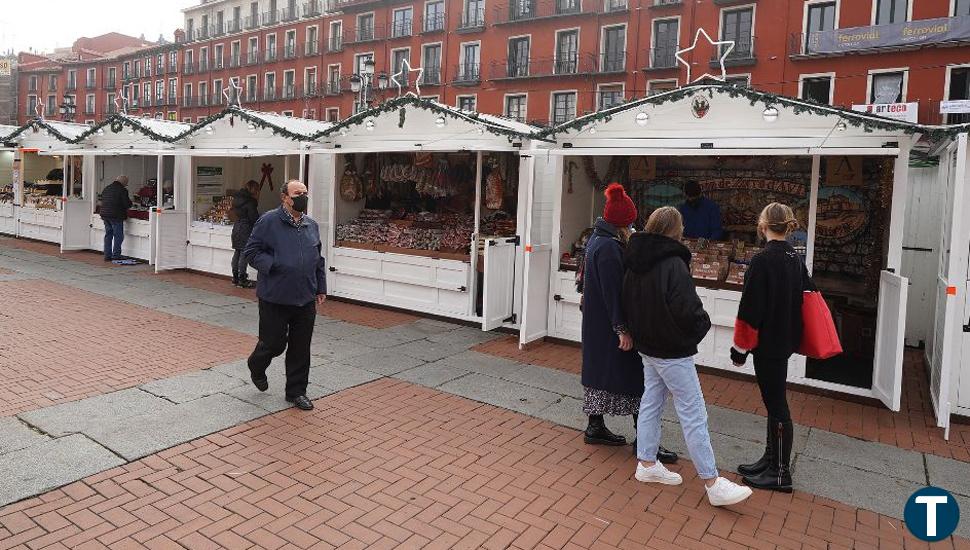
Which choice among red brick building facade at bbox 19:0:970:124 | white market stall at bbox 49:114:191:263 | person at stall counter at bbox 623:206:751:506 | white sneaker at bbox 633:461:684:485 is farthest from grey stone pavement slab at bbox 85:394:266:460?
red brick building facade at bbox 19:0:970:124

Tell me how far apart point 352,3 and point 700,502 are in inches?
2032

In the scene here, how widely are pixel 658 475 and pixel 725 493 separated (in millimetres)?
461

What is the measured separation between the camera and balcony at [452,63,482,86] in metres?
41.5

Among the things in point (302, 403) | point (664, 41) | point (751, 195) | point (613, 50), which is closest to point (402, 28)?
point (613, 50)

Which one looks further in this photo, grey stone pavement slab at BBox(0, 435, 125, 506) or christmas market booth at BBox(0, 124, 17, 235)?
christmas market booth at BBox(0, 124, 17, 235)

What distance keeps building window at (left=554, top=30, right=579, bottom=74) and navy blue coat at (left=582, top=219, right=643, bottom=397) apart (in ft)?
115

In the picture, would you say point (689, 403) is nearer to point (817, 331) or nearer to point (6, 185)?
point (817, 331)

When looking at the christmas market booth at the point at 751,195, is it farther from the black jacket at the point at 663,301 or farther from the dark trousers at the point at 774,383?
the black jacket at the point at 663,301

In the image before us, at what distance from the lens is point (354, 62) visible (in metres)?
50.1

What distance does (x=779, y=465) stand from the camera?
Answer: 4363 mm

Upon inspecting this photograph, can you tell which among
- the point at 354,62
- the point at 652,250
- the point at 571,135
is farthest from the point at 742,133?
the point at 354,62

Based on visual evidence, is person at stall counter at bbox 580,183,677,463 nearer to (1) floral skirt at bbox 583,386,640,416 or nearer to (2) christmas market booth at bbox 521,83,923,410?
(1) floral skirt at bbox 583,386,640,416

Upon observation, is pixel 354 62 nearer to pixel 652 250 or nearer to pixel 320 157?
pixel 320 157

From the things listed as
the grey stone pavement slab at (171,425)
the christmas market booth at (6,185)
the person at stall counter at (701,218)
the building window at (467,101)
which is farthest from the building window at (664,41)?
the grey stone pavement slab at (171,425)
